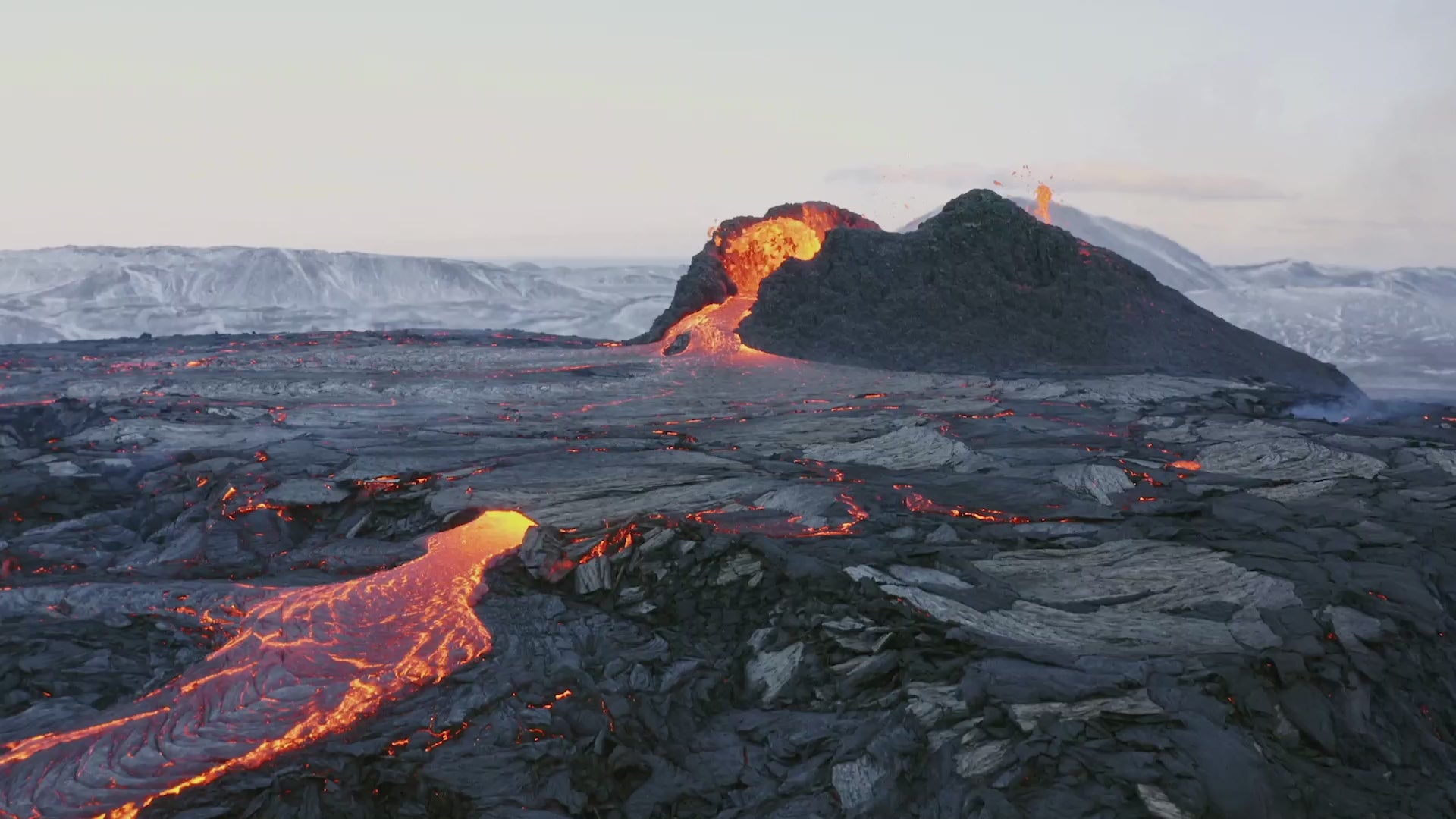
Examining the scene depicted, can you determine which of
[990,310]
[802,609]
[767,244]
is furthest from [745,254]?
[802,609]

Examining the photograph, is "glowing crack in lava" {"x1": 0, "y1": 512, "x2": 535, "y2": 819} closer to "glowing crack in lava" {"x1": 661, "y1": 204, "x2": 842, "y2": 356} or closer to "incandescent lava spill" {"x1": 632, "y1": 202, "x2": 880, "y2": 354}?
"incandescent lava spill" {"x1": 632, "y1": 202, "x2": 880, "y2": 354}

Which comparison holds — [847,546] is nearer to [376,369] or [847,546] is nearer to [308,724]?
[308,724]

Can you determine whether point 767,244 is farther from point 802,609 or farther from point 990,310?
point 802,609

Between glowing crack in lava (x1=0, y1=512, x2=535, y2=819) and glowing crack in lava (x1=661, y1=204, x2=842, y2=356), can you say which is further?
glowing crack in lava (x1=661, y1=204, x2=842, y2=356)

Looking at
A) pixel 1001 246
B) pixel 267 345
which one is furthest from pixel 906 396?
pixel 267 345

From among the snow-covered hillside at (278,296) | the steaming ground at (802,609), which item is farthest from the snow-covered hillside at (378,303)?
the steaming ground at (802,609)

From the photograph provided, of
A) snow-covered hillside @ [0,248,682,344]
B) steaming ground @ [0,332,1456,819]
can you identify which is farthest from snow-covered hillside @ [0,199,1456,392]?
steaming ground @ [0,332,1456,819]
